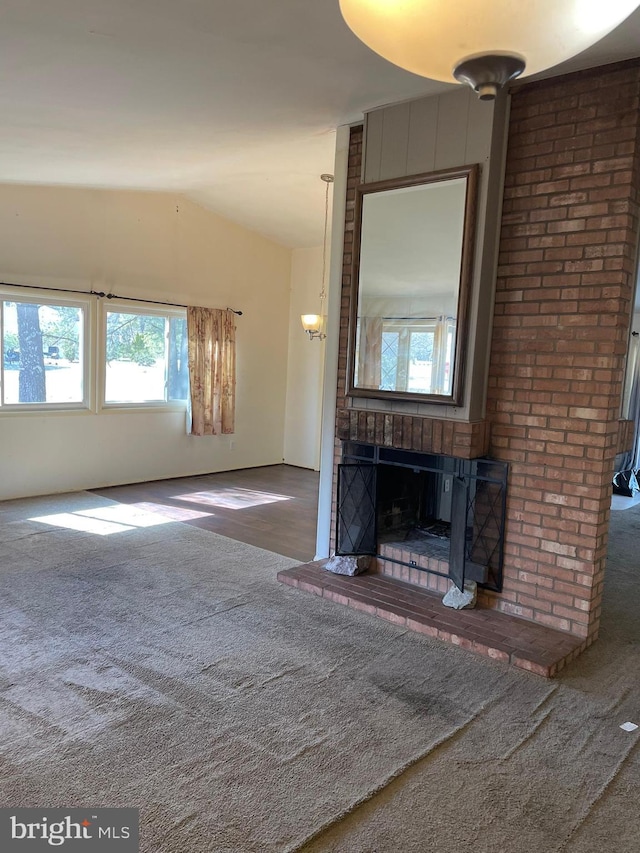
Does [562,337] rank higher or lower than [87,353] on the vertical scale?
higher

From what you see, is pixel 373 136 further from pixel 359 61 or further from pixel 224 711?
pixel 224 711

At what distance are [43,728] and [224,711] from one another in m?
0.63

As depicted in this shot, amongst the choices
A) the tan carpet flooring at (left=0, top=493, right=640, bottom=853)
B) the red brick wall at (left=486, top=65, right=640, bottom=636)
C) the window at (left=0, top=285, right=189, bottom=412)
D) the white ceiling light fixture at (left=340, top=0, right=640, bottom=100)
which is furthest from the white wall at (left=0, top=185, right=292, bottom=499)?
the white ceiling light fixture at (left=340, top=0, right=640, bottom=100)

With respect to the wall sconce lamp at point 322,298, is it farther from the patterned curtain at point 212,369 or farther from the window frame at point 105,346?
the window frame at point 105,346

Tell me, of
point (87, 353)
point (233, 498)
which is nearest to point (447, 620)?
point (233, 498)

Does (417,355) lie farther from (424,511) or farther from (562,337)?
(424,511)

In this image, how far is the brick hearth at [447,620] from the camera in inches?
107

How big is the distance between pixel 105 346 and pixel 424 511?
3.80 meters

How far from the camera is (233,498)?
5898 millimetres

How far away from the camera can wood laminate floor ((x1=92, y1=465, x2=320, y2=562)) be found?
461 cm

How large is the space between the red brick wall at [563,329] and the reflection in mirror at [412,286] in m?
0.24

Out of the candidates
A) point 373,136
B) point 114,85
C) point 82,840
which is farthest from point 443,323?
point 82,840

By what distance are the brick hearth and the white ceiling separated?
8.55 feet

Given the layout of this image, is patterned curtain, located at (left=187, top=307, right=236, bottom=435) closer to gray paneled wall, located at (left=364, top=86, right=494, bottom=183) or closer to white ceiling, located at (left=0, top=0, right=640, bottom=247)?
white ceiling, located at (left=0, top=0, right=640, bottom=247)
